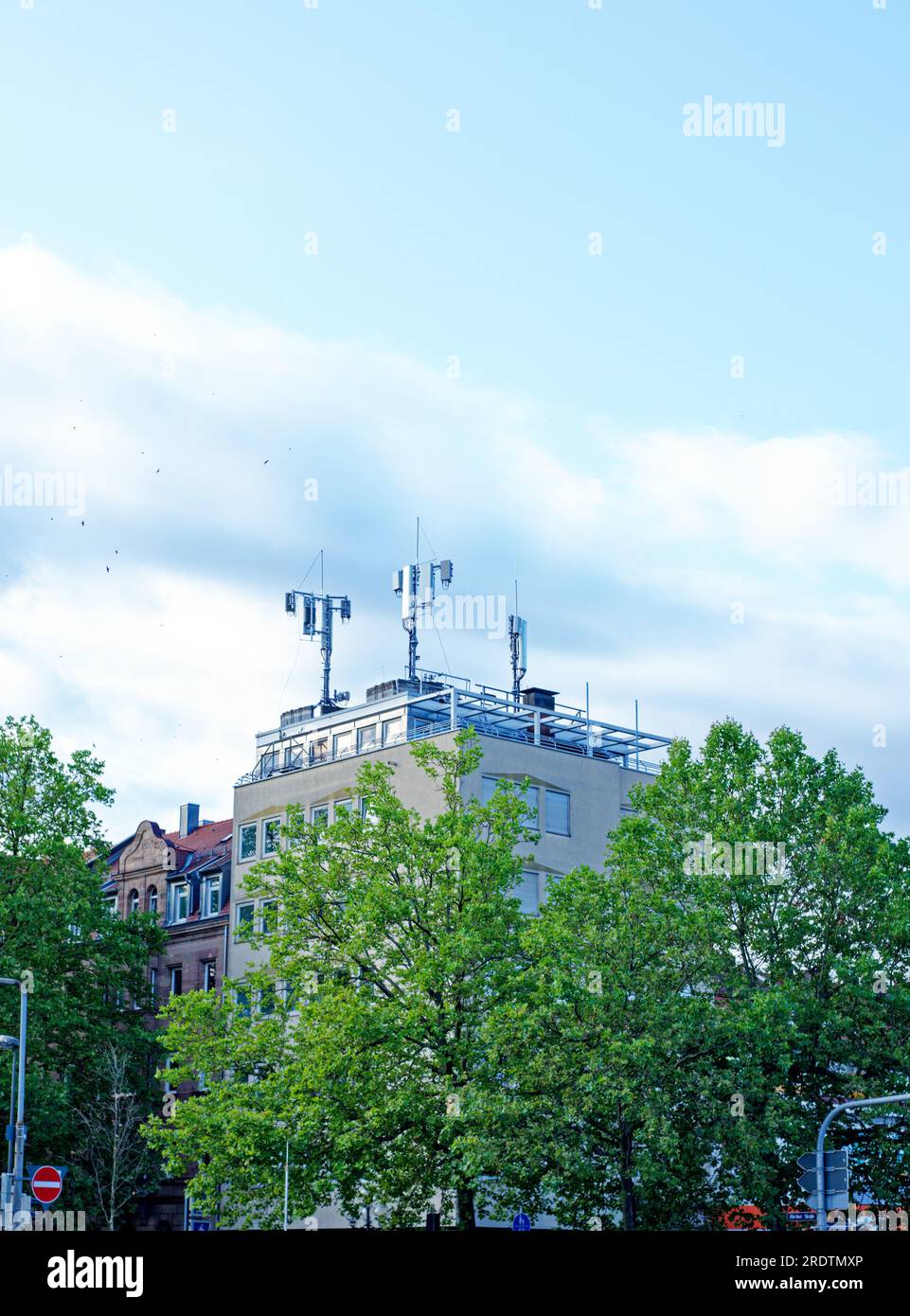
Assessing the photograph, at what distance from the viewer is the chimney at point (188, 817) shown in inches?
3423


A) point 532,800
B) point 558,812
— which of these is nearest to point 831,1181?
point 532,800

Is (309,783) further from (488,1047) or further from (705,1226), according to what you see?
(705,1226)

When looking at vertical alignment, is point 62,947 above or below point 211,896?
below

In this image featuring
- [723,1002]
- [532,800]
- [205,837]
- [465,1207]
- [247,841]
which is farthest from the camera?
[205,837]

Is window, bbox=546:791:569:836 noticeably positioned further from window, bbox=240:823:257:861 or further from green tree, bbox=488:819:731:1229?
green tree, bbox=488:819:731:1229

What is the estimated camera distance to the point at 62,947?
57.8 m

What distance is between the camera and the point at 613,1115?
41.7m

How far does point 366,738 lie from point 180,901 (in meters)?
13.6

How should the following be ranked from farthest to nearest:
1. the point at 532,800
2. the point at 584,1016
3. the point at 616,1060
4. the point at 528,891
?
the point at 532,800 → the point at 528,891 → the point at 584,1016 → the point at 616,1060

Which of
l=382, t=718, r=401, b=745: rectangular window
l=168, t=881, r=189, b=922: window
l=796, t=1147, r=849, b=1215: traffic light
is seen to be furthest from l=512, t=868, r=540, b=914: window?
l=796, t=1147, r=849, b=1215: traffic light

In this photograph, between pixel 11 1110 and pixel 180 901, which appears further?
pixel 180 901

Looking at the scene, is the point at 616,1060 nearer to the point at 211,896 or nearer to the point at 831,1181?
the point at 831,1181
